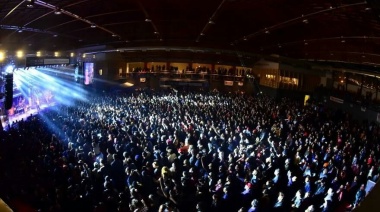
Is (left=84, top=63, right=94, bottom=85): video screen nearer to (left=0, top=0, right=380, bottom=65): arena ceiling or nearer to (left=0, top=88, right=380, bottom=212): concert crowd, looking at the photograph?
(left=0, top=0, right=380, bottom=65): arena ceiling

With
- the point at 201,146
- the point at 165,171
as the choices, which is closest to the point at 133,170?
the point at 165,171

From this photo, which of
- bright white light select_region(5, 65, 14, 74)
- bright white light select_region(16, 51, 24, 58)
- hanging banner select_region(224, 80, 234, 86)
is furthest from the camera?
hanging banner select_region(224, 80, 234, 86)

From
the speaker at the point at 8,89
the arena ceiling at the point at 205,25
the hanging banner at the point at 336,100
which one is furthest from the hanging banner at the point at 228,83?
the speaker at the point at 8,89

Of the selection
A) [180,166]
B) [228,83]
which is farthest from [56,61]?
[228,83]

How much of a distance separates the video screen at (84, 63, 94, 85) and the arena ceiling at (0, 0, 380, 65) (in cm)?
237

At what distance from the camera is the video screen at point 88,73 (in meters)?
25.9

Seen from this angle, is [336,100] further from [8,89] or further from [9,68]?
[9,68]

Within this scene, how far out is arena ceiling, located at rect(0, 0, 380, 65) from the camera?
1162 cm

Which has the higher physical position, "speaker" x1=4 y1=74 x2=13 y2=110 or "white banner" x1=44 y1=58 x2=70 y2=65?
"white banner" x1=44 y1=58 x2=70 y2=65

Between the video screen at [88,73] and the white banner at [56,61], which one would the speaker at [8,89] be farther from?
the video screen at [88,73]

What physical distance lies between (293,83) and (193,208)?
23.0 meters

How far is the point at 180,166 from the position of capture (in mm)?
8969

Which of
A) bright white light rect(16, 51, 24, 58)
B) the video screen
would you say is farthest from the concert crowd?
the video screen

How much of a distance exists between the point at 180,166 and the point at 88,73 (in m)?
20.0
